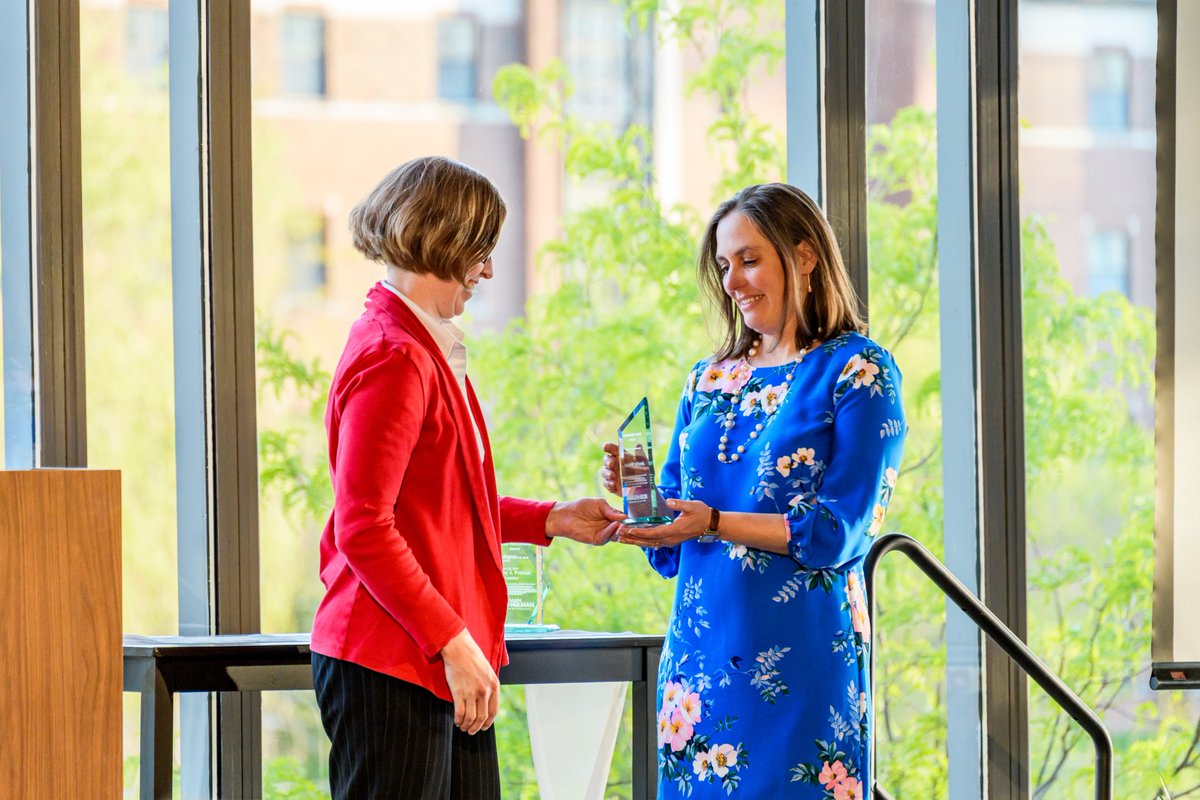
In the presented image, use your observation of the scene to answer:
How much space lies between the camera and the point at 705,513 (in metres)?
2.05

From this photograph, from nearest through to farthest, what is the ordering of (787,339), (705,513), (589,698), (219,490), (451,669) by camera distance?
(451,669) < (705,513) < (787,339) < (589,698) < (219,490)

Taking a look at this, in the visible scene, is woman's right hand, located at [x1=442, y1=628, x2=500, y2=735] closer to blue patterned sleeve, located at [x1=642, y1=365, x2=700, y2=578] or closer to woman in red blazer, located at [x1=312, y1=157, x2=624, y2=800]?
woman in red blazer, located at [x1=312, y1=157, x2=624, y2=800]

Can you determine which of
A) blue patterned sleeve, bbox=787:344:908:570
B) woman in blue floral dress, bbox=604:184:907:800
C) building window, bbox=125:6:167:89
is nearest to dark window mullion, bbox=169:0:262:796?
building window, bbox=125:6:167:89

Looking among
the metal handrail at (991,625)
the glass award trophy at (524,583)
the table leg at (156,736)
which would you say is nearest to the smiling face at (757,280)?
the metal handrail at (991,625)

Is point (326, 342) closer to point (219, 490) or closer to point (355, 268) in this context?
point (355, 268)

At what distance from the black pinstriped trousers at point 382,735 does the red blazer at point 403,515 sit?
0.02 metres

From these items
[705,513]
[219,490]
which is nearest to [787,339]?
[705,513]

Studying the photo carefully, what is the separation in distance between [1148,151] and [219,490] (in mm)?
2608

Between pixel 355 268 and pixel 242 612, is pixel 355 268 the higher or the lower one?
the higher one

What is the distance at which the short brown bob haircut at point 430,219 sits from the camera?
1.70 m

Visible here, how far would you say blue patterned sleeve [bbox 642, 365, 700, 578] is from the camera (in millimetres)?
2291

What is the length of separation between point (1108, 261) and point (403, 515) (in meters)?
2.43

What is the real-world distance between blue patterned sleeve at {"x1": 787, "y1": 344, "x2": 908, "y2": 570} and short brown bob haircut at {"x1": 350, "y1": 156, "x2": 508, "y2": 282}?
681 mm

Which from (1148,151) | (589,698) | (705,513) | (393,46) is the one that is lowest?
(589,698)
